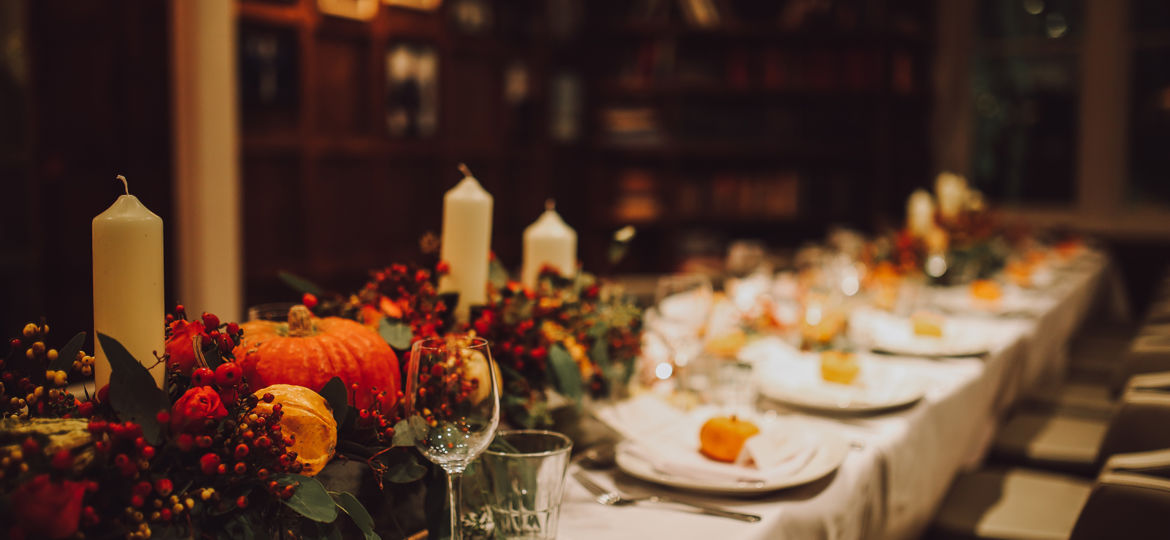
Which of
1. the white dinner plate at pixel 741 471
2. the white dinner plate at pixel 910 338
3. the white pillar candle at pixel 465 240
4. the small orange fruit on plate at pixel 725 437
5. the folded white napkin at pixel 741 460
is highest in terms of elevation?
the white pillar candle at pixel 465 240

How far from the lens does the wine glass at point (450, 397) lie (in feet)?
2.86

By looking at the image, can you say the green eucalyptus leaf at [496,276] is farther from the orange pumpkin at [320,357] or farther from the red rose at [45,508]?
the red rose at [45,508]

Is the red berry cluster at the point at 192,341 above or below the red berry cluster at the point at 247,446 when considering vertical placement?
above

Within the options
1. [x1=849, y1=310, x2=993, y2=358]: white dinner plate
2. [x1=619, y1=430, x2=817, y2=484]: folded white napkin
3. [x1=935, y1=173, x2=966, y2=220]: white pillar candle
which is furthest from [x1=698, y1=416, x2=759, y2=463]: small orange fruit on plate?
[x1=935, y1=173, x2=966, y2=220]: white pillar candle

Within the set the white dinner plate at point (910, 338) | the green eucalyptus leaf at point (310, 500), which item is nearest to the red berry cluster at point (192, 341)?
the green eucalyptus leaf at point (310, 500)

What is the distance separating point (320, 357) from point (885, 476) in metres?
0.86

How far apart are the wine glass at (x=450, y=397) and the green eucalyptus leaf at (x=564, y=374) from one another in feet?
1.18

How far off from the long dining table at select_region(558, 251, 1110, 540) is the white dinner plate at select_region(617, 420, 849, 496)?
0.02 metres

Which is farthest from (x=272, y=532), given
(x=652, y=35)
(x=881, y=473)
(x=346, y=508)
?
(x=652, y=35)

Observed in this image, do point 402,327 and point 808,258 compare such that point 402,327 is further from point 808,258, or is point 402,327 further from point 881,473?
point 808,258

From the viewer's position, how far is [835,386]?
67.2 inches

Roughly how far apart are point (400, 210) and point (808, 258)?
2.19m

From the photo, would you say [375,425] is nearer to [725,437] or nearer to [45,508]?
[45,508]

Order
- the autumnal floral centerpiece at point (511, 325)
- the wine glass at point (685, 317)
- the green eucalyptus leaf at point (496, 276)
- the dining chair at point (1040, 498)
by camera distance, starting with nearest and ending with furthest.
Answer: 1. the autumnal floral centerpiece at point (511, 325)
2. the green eucalyptus leaf at point (496, 276)
3. the wine glass at point (685, 317)
4. the dining chair at point (1040, 498)
